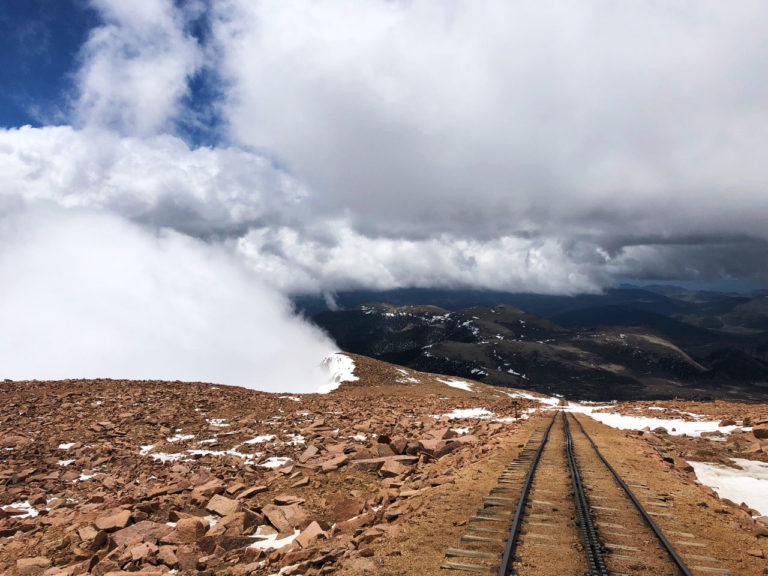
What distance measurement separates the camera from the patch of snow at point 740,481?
17594 millimetres

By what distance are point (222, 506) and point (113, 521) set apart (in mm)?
3505

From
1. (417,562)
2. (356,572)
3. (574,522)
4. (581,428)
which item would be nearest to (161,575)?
(356,572)

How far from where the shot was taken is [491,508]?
43.7 feet

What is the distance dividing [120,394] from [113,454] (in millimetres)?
15487

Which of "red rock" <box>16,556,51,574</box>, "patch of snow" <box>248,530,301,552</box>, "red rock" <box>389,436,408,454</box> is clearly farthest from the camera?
"red rock" <box>389,436,408,454</box>

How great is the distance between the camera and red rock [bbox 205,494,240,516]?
15.0 m

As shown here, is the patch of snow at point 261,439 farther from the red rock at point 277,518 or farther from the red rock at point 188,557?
the red rock at point 188,557

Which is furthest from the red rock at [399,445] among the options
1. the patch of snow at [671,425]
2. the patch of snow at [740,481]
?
the patch of snow at [671,425]

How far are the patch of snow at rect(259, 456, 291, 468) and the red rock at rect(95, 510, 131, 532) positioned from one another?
8047 millimetres

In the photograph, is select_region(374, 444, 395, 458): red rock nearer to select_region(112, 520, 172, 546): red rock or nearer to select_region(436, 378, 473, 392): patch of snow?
select_region(112, 520, 172, 546): red rock

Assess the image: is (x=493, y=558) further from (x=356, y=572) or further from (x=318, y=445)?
(x=318, y=445)

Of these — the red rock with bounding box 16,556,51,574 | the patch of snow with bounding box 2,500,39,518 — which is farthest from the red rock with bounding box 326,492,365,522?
the patch of snow with bounding box 2,500,39,518

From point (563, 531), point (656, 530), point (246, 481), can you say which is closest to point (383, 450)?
point (246, 481)

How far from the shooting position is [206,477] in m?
19.1
